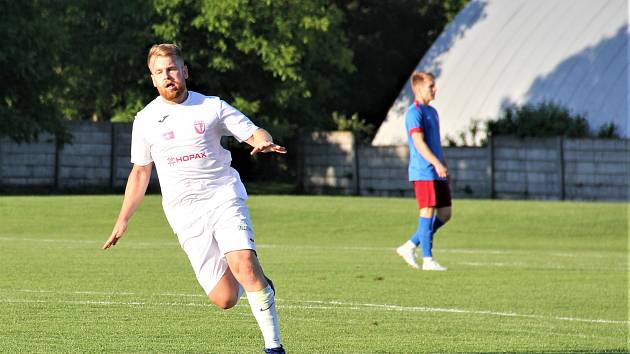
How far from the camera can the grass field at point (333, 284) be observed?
10.6 metres

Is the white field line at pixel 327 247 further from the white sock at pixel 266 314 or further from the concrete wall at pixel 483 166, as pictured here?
the concrete wall at pixel 483 166

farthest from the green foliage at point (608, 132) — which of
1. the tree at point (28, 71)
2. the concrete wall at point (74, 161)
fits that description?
the tree at point (28, 71)

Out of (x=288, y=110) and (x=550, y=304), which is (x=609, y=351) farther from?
(x=288, y=110)

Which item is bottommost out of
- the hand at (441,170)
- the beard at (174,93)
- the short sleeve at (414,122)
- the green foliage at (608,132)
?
the hand at (441,170)

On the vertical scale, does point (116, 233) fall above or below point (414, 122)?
below

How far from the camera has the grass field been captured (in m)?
10.6

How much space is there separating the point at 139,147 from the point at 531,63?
44618mm

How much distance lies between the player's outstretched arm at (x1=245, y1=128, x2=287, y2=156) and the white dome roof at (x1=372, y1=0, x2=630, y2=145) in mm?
39153

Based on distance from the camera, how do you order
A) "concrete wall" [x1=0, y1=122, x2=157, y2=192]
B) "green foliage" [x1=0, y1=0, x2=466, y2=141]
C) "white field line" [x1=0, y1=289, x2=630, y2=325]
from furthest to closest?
"green foliage" [x1=0, y1=0, x2=466, y2=141] < "concrete wall" [x1=0, y1=122, x2=157, y2=192] < "white field line" [x1=0, y1=289, x2=630, y2=325]

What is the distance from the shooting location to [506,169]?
4494 cm

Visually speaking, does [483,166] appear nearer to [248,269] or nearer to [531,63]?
[531,63]

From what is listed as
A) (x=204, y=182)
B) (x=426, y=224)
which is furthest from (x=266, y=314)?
(x=426, y=224)

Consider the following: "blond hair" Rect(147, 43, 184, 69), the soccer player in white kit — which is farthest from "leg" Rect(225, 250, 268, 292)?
"blond hair" Rect(147, 43, 184, 69)

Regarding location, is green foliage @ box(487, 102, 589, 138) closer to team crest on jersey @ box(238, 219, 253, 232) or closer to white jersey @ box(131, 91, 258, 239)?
white jersey @ box(131, 91, 258, 239)
